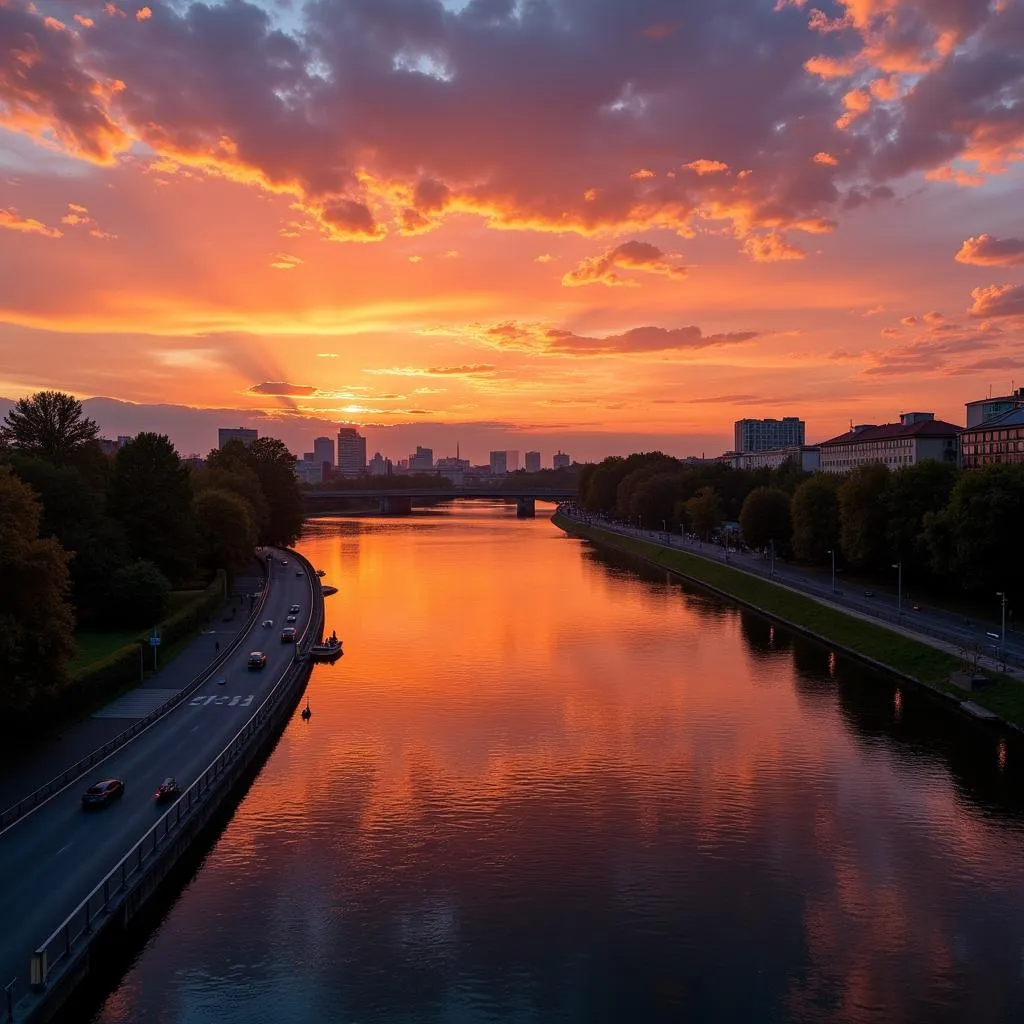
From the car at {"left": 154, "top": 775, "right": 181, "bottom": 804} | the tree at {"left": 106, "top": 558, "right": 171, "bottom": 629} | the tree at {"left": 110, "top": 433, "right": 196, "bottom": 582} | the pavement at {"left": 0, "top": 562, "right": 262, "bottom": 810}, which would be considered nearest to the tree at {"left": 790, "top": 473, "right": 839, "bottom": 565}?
Result: the pavement at {"left": 0, "top": 562, "right": 262, "bottom": 810}

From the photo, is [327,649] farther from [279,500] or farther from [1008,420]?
[1008,420]

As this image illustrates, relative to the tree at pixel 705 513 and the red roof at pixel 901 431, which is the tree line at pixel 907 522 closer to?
the tree at pixel 705 513

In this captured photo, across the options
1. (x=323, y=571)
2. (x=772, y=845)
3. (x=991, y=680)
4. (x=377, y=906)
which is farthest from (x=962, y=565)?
(x=323, y=571)

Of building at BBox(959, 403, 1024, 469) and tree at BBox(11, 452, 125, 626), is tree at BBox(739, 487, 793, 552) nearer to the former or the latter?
building at BBox(959, 403, 1024, 469)

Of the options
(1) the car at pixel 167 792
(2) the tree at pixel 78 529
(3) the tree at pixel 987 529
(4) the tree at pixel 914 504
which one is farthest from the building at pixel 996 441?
(1) the car at pixel 167 792

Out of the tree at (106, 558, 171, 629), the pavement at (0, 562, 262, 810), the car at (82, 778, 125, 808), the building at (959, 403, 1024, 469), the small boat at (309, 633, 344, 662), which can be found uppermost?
the building at (959, 403, 1024, 469)

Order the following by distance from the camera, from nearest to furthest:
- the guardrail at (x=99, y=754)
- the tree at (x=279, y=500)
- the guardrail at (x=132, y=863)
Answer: the guardrail at (x=132, y=863), the guardrail at (x=99, y=754), the tree at (x=279, y=500)
